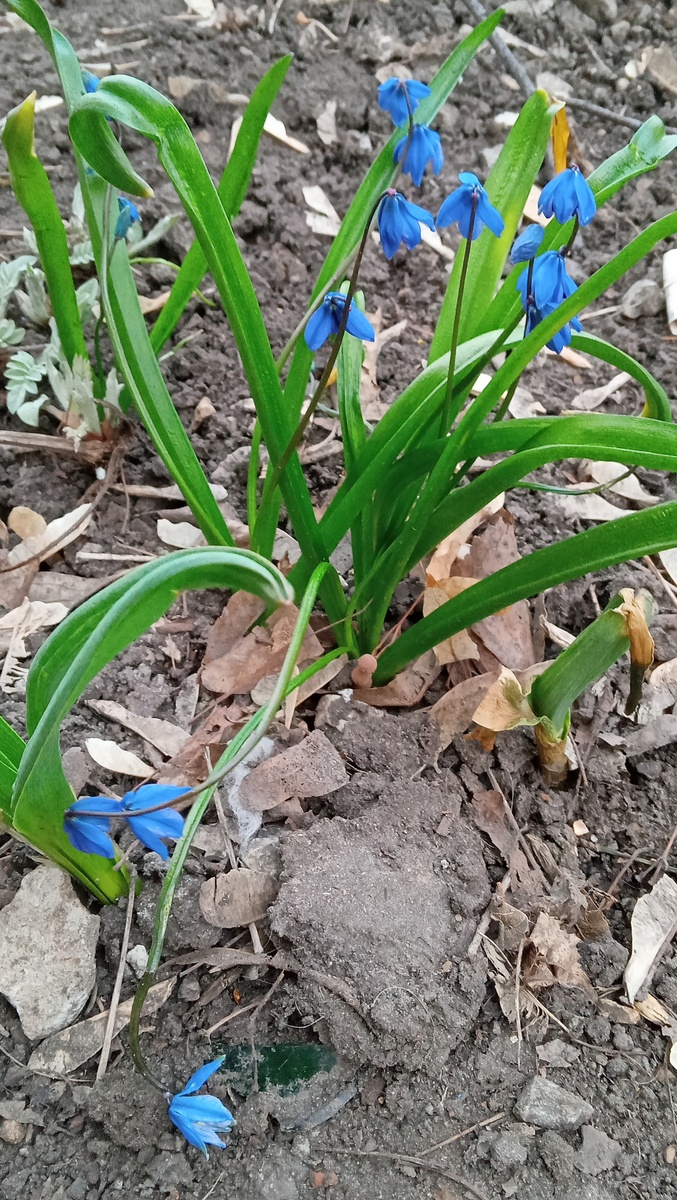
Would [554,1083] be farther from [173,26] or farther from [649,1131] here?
[173,26]

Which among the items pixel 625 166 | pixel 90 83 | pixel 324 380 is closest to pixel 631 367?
pixel 625 166

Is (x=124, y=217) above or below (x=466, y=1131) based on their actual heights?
above

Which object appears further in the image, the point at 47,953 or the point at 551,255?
the point at 47,953

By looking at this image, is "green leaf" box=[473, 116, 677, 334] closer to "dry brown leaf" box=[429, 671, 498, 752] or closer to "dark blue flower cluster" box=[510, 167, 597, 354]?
"dark blue flower cluster" box=[510, 167, 597, 354]

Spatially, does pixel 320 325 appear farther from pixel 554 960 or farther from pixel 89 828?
pixel 554 960

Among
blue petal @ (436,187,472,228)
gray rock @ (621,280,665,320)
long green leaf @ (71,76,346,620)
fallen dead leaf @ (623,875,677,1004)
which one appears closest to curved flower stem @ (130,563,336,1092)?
long green leaf @ (71,76,346,620)

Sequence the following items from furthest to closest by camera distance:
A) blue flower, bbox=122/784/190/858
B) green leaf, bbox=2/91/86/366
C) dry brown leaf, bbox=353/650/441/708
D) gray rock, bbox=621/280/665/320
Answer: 1. gray rock, bbox=621/280/665/320
2. dry brown leaf, bbox=353/650/441/708
3. green leaf, bbox=2/91/86/366
4. blue flower, bbox=122/784/190/858
